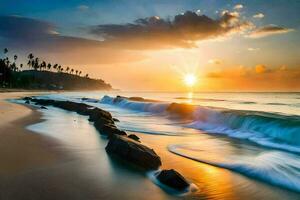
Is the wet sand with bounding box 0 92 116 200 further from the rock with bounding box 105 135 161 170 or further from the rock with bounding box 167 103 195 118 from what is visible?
the rock with bounding box 167 103 195 118

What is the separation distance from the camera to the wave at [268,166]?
8570 millimetres

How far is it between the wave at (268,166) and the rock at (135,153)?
206cm

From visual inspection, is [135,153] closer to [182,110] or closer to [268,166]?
[268,166]

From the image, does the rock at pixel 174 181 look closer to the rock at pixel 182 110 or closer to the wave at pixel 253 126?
the wave at pixel 253 126

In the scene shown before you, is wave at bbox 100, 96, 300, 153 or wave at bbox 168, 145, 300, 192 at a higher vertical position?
wave at bbox 100, 96, 300, 153

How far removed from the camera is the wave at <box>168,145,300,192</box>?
28.1ft

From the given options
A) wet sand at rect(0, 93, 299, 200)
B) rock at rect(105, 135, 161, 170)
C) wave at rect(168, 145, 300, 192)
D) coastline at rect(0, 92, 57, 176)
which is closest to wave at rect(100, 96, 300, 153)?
wave at rect(168, 145, 300, 192)

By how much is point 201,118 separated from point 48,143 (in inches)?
654

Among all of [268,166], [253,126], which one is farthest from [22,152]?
[253,126]

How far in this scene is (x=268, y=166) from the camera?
9969 millimetres

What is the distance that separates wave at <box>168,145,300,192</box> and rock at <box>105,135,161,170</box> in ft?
6.76

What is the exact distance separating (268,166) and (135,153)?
444 cm

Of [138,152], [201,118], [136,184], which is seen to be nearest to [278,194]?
[136,184]

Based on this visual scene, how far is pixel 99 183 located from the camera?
7.37 metres
